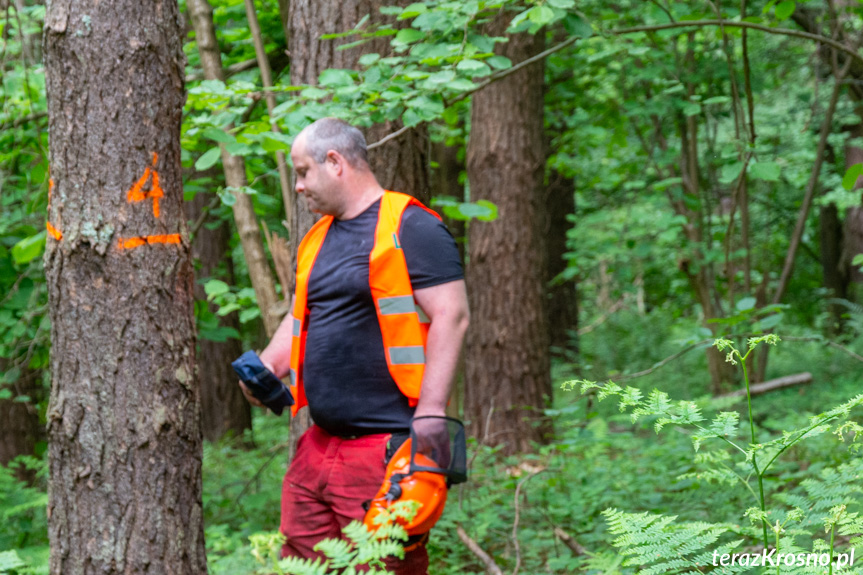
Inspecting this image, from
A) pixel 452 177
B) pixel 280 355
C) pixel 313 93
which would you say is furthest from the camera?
pixel 452 177

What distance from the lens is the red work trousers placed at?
278cm

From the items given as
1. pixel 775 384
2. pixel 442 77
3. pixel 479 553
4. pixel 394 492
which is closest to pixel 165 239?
pixel 394 492

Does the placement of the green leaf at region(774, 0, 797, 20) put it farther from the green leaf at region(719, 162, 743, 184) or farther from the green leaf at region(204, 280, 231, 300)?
the green leaf at region(204, 280, 231, 300)

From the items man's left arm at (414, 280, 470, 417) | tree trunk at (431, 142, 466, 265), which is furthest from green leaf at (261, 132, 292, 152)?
tree trunk at (431, 142, 466, 265)

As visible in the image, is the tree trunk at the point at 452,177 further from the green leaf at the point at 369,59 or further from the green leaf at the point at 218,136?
the green leaf at the point at 369,59

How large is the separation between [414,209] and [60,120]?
4.34ft

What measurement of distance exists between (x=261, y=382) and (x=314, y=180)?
0.85m

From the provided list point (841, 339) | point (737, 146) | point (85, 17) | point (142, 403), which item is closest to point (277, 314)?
point (142, 403)

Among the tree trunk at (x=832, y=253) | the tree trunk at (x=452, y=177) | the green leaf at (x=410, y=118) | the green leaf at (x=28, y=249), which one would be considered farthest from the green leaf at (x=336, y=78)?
the tree trunk at (x=832, y=253)

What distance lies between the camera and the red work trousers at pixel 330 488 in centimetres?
278

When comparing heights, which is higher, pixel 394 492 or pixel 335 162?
pixel 335 162

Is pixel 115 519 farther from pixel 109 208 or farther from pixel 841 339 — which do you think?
pixel 841 339

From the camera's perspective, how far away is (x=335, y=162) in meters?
→ 2.96

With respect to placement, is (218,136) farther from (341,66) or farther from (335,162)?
(335,162)
